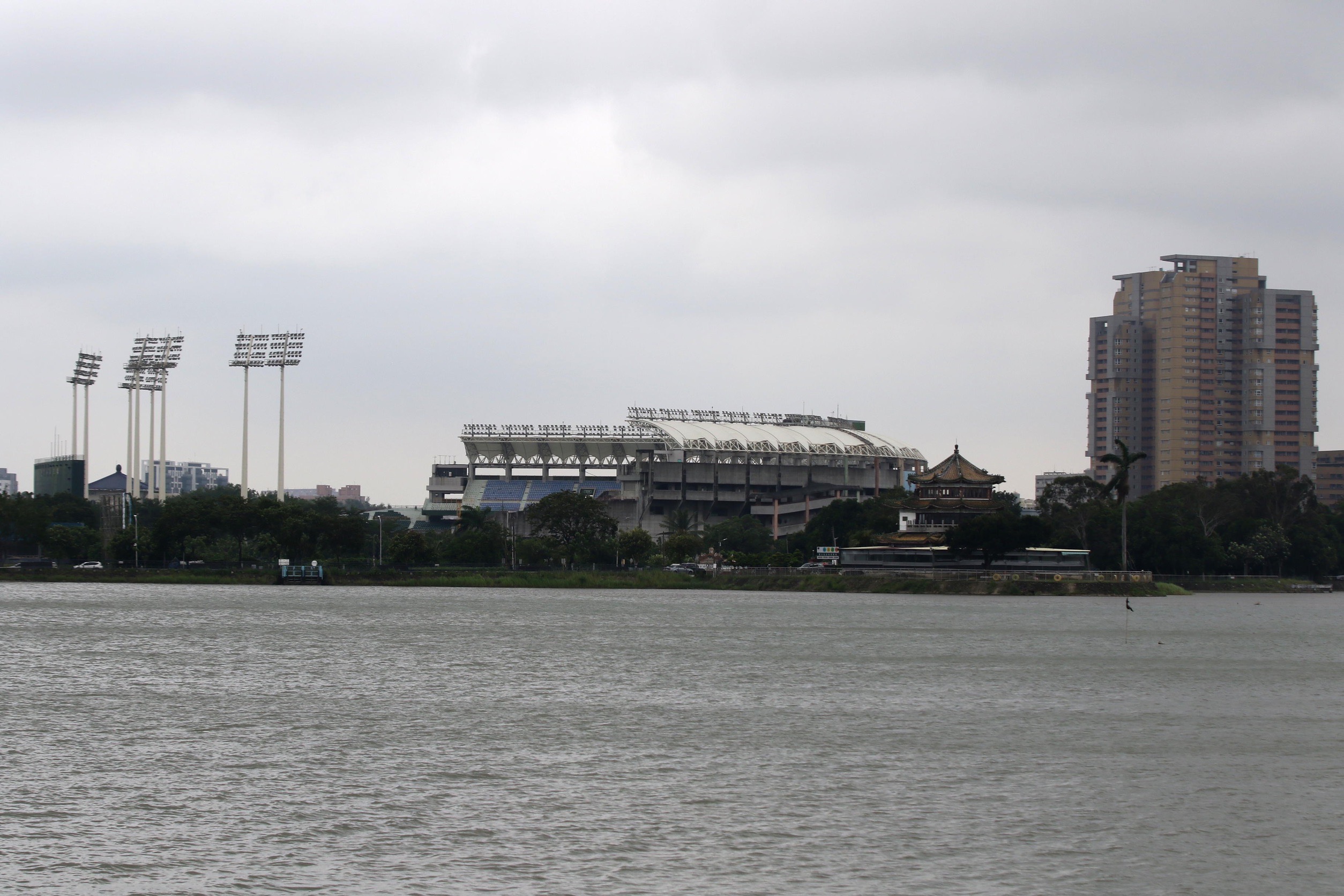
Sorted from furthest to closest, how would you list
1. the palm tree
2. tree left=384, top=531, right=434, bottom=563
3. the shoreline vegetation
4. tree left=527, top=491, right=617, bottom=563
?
tree left=527, top=491, right=617, bottom=563
tree left=384, top=531, right=434, bottom=563
the palm tree
the shoreline vegetation

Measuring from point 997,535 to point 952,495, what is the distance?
726 inches

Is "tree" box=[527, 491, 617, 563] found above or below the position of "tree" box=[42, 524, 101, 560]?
above

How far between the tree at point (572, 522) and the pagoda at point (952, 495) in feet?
119

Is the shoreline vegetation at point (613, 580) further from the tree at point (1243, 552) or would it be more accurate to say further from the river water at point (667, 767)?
the river water at point (667, 767)

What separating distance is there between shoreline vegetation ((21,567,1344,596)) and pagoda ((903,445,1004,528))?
13747 millimetres

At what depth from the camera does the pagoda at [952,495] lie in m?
A: 162

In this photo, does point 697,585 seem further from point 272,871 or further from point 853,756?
point 272,871

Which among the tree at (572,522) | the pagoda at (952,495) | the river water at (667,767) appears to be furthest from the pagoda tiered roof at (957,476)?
the river water at (667,767)

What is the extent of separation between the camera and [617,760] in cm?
3875

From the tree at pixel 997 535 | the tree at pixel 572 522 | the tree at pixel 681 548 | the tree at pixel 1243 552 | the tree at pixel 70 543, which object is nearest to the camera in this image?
the tree at pixel 997 535

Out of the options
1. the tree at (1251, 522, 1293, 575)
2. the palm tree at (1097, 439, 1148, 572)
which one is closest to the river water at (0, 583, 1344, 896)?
the palm tree at (1097, 439, 1148, 572)

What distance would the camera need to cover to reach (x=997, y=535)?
14538 centimetres

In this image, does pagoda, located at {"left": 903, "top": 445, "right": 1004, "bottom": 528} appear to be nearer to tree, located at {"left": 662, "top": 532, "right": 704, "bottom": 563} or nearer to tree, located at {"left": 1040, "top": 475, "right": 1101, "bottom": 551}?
tree, located at {"left": 1040, "top": 475, "right": 1101, "bottom": 551}

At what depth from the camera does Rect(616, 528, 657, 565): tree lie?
176 metres
